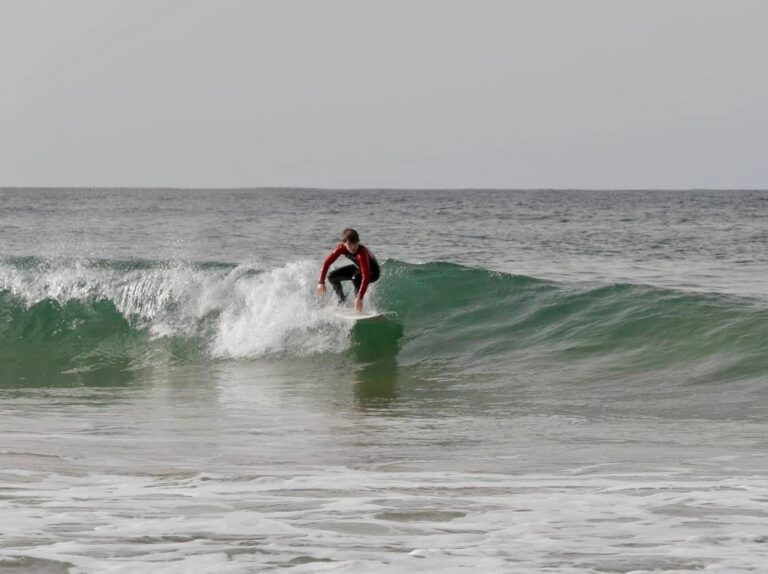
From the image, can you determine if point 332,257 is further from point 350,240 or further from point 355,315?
point 355,315

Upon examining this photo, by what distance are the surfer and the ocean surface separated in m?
0.66

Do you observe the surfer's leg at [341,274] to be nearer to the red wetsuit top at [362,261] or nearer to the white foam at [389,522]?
the red wetsuit top at [362,261]

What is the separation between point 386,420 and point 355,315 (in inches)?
216

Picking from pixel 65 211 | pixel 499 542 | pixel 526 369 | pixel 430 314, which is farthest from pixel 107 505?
pixel 65 211

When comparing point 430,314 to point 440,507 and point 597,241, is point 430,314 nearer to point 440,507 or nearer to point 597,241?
point 440,507

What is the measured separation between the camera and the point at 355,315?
51.2ft

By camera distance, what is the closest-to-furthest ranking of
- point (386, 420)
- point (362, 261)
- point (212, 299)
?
point (386, 420) < point (362, 261) < point (212, 299)

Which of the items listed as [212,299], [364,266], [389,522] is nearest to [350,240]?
[364,266]

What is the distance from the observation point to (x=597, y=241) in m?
37.7

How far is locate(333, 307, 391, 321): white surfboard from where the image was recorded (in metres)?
15.6

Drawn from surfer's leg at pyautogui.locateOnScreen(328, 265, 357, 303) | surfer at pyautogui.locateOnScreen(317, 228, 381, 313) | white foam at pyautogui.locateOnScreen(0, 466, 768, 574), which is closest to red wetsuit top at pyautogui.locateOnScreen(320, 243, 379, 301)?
surfer at pyautogui.locateOnScreen(317, 228, 381, 313)

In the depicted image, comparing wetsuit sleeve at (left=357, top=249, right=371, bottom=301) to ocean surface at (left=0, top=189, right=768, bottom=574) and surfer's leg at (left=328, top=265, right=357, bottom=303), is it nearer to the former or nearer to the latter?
surfer's leg at (left=328, top=265, right=357, bottom=303)

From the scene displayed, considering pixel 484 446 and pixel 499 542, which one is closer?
pixel 499 542

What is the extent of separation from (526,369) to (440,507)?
819 centimetres
